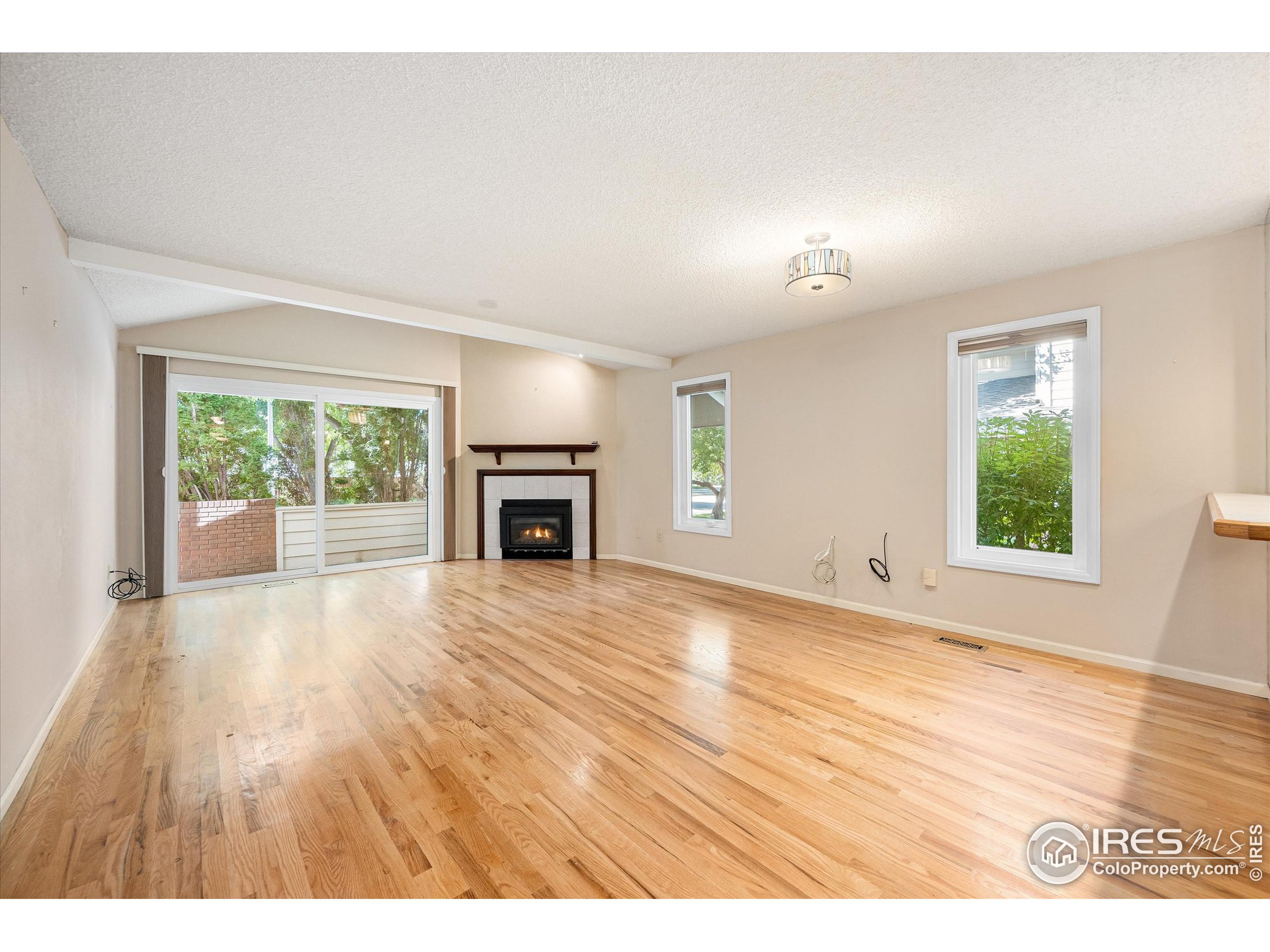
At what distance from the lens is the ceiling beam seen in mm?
2807

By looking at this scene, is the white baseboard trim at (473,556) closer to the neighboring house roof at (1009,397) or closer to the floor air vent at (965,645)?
the floor air vent at (965,645)

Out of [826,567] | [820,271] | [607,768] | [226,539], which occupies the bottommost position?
[607,768]

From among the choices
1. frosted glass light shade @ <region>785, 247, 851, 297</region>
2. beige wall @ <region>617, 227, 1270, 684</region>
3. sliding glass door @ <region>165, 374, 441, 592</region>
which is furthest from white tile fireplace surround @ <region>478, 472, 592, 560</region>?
frosted glass light shade @ <region>785, 247, 851, 297</region>

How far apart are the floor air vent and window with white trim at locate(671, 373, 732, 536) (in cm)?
220

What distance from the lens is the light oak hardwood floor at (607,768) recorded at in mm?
1453

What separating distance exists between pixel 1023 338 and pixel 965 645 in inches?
80.3

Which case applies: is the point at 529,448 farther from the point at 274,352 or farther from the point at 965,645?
the point at 965,645

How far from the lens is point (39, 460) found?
226 centimetres

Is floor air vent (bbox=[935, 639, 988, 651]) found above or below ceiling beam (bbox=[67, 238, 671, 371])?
below

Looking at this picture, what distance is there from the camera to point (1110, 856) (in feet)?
5.00

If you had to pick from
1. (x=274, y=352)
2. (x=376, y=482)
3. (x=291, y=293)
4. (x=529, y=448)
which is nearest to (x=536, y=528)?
(x=529, y=448)

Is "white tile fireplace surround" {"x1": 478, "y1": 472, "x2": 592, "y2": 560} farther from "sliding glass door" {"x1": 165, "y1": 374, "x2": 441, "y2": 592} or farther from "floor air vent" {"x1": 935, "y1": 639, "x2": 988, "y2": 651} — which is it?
"floor air vent" {"x1": 935, "y1": 639, "x2": 988, "y2": 651}

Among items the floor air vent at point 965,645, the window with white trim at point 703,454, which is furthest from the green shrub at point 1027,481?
the window with white trim at point 703,454
